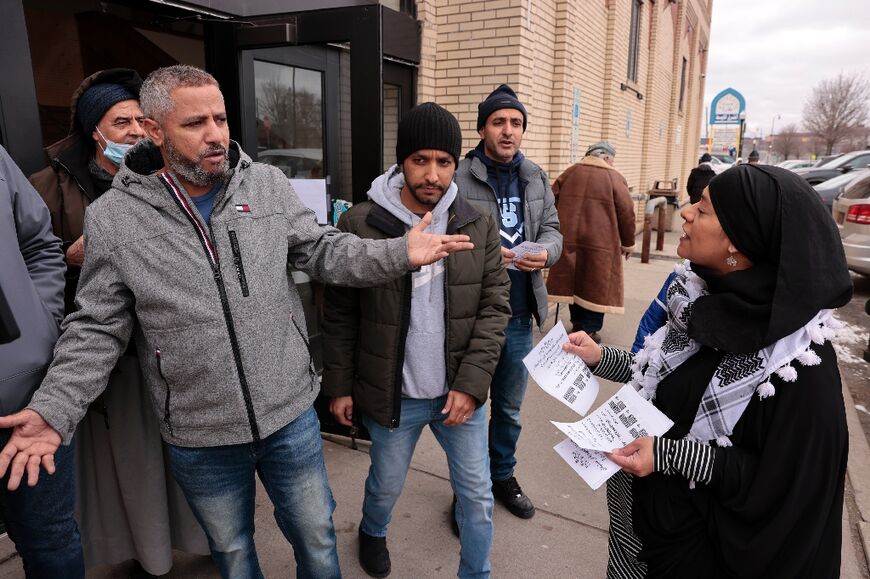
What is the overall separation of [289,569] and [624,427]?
1.74 m

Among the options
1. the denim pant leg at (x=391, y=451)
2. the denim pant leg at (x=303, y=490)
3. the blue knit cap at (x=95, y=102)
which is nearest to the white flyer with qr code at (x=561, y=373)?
the denim pant leg at (x=391, y=451)

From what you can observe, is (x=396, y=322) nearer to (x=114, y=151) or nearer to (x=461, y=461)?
(x=461, y=461)

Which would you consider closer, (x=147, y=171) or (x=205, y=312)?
(x=205, y=312)

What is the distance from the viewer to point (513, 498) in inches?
117

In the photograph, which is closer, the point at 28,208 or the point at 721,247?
the point at 721,247

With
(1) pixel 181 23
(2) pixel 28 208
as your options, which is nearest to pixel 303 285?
(1) pixel 181 23

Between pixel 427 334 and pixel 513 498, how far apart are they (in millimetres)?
1275

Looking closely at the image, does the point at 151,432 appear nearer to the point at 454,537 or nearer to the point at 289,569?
the point at 289,569

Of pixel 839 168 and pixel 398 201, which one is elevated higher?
pixel 839 168

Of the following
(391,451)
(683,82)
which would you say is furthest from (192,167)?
(683,82)

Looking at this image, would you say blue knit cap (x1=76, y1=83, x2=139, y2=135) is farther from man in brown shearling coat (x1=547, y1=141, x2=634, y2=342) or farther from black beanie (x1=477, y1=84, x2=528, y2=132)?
man in brown shearling coat (x1=547, y1=141, x2=634, y2=342)

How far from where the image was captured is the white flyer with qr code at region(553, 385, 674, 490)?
62.5 inches

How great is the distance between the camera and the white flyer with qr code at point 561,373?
6.16ft

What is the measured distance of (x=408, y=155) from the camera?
2.15 m
